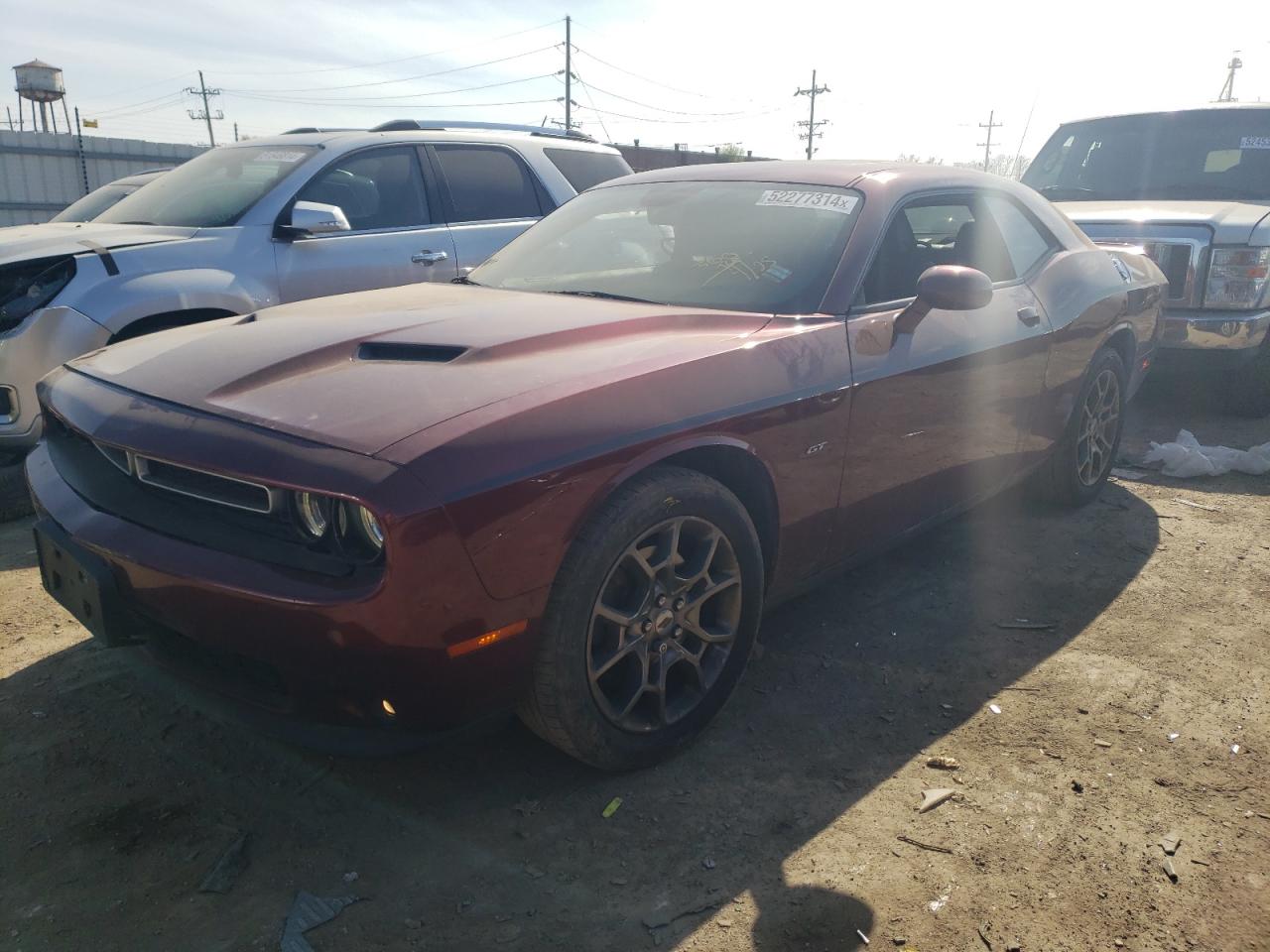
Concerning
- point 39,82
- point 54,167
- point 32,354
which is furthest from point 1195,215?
point 39,82

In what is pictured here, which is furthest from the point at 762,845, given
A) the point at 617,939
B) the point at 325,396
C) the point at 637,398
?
the point at 325,396

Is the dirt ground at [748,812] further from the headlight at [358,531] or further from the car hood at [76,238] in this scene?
the car hood at [76,238]

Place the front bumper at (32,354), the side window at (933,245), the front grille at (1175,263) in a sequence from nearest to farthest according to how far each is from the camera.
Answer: the side window at (933,245)
the front bumper at (32,354)
the front grille at (1175,263)

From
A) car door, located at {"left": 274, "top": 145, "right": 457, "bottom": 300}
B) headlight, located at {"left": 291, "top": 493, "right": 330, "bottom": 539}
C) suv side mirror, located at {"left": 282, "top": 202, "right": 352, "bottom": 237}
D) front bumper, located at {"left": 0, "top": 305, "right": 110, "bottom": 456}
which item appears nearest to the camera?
headlight, located at {"left": 291, "top": 493, "right": 330, "bottom": 539}

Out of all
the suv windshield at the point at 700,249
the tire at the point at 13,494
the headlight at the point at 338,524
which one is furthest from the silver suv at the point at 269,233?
the headlight at the point at 338,524

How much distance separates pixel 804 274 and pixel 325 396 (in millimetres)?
1550

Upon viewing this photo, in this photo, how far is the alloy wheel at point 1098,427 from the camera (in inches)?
174

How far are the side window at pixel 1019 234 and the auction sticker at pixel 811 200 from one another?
3.26ft

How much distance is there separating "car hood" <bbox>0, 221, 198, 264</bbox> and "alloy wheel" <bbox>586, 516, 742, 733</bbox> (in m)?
3.47

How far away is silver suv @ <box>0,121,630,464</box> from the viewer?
14.1 feet

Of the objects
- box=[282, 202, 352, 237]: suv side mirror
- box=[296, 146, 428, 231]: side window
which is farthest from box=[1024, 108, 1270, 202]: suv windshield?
box=[282, 202, 352, 237]: suv side mirror

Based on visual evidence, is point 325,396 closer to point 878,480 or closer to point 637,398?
point 637,398

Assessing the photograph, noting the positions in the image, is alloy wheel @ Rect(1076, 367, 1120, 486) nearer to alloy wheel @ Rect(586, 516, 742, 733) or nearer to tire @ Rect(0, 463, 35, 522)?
alloy wheel @ Rect(586, 516, 742, 733)

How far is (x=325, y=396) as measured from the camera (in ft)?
7.33
